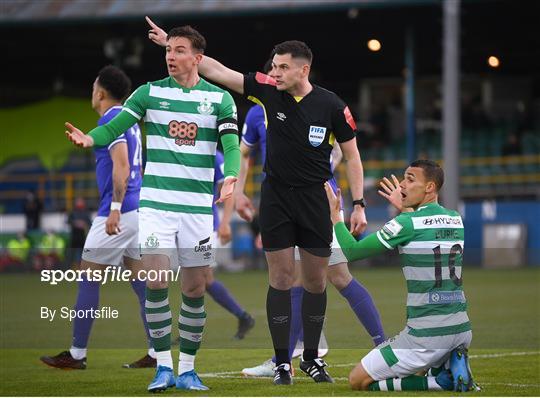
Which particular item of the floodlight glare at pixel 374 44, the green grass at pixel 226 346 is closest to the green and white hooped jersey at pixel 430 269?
the green grass at pixel 226 346

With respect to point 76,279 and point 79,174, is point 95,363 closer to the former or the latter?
point 76,279

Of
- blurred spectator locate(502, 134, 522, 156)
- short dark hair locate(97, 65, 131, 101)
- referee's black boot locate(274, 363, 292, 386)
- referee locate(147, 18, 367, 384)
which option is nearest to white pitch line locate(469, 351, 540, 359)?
referee locate(147, 18, 367, 384)

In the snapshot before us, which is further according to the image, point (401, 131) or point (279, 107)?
point (401, 131)

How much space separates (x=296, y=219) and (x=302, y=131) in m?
0.59

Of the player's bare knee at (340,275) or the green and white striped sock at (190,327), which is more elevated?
the player's bare knee at (340,275)

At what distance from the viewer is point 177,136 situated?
7637 mm

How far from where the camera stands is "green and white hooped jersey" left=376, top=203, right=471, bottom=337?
7.16 m

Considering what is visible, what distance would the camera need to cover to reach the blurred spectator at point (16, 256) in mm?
28375

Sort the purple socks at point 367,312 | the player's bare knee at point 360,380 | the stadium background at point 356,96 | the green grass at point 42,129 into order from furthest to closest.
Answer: the green grass at point 42,129
the stadium background at point 356,96
the purple socks at point 367,312
the player's bare knee at point 360,380

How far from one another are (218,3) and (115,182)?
19499 mm

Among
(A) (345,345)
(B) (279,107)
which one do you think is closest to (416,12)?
(A) (345,345)

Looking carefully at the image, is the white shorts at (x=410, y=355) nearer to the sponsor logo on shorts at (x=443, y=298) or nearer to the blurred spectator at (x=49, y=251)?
the sponsor logo on shorts at (x=443, y=298)

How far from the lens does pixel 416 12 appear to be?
29.5m

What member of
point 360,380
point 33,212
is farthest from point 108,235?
point 33,212
